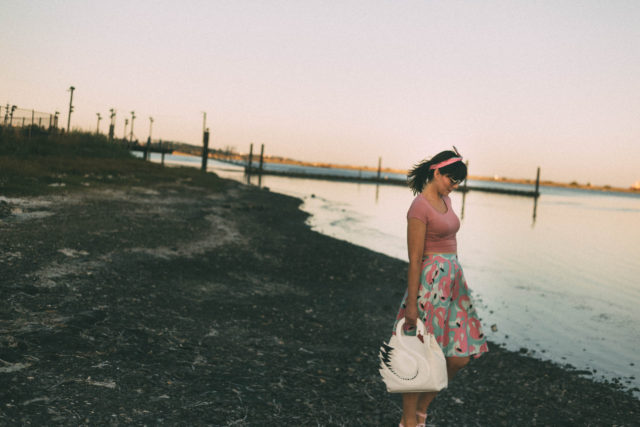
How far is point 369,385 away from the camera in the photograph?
5.14 m

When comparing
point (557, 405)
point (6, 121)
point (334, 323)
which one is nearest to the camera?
point (557, 405)

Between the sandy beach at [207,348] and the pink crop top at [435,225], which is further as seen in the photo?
the sandy beach at [207,348]

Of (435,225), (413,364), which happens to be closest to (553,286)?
(435,225)

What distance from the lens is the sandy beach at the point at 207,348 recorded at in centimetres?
397

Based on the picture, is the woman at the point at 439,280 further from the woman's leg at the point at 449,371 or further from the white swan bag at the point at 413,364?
the white swan bag at the point at 413,364

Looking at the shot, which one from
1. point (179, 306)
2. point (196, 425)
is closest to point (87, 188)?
point (179, 306)

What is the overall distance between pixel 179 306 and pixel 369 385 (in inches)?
126

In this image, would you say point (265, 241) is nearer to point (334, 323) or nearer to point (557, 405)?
point (334, 323)

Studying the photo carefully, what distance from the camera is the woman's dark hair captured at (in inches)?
143

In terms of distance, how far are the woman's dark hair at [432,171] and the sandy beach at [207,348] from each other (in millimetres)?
2344

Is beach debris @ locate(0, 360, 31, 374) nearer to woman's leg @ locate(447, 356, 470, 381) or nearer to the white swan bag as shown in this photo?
the white swan bag

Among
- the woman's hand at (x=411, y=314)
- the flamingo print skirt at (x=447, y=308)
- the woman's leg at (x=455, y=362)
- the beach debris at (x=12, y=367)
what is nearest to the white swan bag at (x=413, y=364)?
the woman's hand at (x=411, y=314)

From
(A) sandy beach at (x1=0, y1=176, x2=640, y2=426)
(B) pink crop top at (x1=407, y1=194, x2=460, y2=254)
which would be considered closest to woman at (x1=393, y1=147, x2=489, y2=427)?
(B) pink crop top at (x1=407, y1=194, x2=460, y2=254)

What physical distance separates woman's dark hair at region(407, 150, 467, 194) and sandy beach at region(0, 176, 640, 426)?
2344 mm
